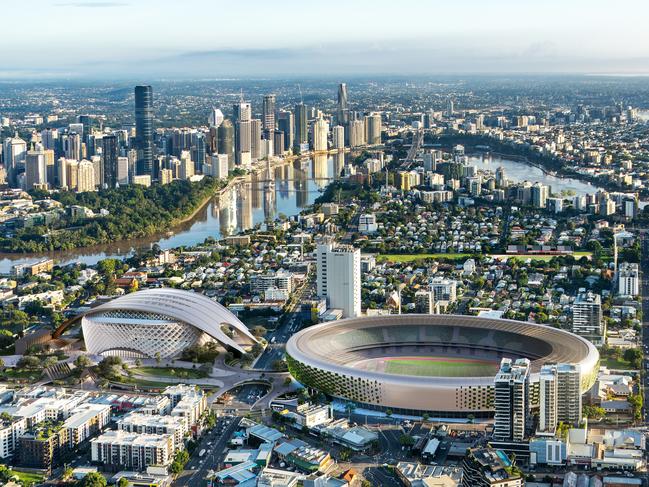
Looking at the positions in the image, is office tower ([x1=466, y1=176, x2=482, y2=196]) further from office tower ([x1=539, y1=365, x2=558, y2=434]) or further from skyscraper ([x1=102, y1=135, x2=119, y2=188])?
office tower ([x1=539, y1=365, x2=558, y2=434])

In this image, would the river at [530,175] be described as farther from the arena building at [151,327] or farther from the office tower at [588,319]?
the arena building at [151,327]

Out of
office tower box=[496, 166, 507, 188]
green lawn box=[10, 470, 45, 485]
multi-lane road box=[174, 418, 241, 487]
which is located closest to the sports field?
multi-lane road box=[174, 418, 241, 487]

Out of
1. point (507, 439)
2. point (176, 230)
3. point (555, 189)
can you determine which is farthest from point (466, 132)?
point (507, 439)

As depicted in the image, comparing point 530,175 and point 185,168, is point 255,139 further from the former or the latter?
point 530,175

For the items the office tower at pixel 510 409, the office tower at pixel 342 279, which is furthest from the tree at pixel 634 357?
the office tower at pixel 342 279

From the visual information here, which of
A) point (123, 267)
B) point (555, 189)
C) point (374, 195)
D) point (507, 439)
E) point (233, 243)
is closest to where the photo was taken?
point (507, 439)

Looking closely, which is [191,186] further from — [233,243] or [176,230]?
[233,243]
